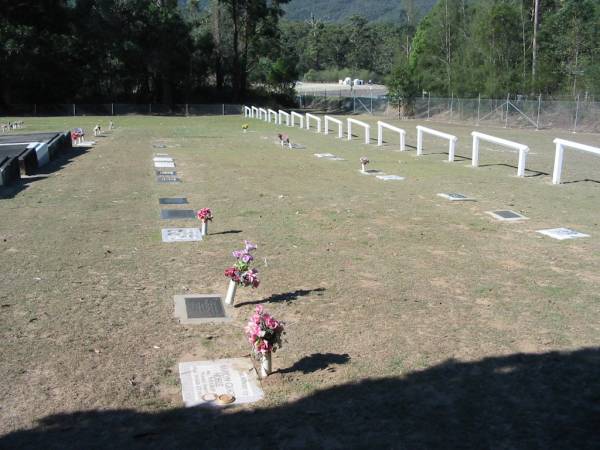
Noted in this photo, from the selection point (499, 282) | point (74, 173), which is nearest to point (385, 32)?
point (74, 173)

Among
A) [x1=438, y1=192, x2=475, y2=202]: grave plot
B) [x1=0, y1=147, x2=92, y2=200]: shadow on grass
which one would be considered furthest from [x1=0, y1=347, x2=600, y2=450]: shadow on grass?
[x1=0, y1=147, x2=92, y2=200]: shadow on grass

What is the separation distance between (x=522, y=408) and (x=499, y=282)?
294 centimetres

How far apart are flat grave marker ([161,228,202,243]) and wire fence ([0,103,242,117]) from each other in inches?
Answer: 1782

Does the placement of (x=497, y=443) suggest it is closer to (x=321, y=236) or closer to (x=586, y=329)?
(x=586, y=329)

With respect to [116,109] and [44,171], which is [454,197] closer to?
[44,171]

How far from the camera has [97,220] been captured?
1026 centimetres

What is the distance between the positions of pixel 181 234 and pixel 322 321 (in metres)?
3.98

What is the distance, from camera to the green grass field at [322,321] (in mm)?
4074

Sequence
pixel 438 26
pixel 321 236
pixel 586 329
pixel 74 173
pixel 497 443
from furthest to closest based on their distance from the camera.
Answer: pixel 438 26 → pixel 74 173 → pixel 321 236 → pixel 586 329 → pixel 497 443

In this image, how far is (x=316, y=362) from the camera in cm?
502

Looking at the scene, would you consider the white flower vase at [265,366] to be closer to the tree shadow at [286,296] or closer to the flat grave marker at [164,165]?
the tree shadow at [286,296]

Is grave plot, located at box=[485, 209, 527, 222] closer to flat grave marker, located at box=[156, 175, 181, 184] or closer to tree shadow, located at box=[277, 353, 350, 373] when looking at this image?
tree shadow, located at box=[277, 353, 350, 373]

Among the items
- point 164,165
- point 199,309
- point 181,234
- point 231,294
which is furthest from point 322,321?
point 164,165

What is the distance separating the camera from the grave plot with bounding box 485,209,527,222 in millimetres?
10312
